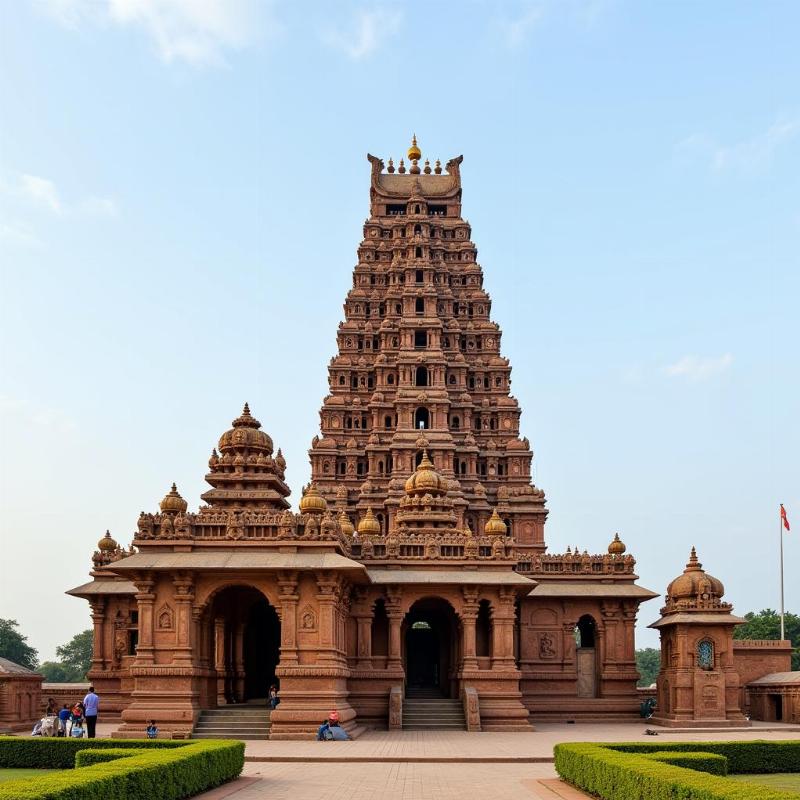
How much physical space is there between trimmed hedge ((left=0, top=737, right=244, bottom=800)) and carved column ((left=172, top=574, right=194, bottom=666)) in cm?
715

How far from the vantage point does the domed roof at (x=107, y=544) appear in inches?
1681

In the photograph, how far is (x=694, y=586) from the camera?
3847cm

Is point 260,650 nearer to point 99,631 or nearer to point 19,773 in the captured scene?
point 99,631

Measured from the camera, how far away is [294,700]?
30297mm

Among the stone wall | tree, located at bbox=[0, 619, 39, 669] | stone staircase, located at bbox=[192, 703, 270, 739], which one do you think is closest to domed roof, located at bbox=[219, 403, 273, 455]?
stone staircase, located at bbox=[192, 703, 270, 739]

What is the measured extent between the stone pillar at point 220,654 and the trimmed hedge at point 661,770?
694 inches

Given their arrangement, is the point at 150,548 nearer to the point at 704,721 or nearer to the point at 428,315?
the point at 704,721

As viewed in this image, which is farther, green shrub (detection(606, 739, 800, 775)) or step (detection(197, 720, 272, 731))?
step (detection(197, 720, 272, 731))

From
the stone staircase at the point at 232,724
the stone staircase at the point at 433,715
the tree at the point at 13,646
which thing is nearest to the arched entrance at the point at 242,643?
the stone staircase at the point at 232,724

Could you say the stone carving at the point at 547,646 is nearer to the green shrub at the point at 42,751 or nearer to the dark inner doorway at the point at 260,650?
the dark inner doorway at the point at 260,650

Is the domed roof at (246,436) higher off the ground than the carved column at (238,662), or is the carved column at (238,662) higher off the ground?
the domed roof at (246,436)

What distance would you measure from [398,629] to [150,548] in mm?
9260

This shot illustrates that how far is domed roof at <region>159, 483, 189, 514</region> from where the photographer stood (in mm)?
32969

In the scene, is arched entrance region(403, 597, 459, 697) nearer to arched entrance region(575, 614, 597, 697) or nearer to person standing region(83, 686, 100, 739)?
arched entrance region(575, 614, 597, 697)
